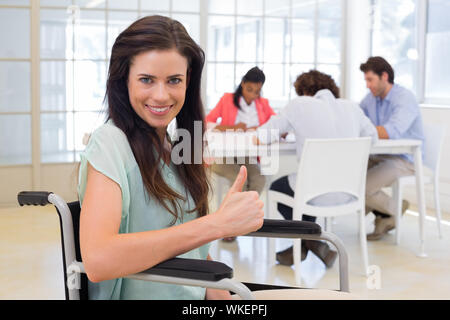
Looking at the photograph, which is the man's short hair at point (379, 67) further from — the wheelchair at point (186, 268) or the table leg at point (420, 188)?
the wheelchair at point (186, 268)

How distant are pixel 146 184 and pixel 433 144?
3.38 m

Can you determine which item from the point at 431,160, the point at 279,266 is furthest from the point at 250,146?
the point at 431,160

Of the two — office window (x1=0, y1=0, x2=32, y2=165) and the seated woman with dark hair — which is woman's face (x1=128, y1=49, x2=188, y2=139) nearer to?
the seated woman with dark hair

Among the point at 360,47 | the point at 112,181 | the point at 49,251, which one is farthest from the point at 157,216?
the point at 360,47

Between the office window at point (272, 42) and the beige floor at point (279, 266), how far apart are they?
1964 mm

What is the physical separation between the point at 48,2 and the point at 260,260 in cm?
310

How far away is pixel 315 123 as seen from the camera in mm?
3361

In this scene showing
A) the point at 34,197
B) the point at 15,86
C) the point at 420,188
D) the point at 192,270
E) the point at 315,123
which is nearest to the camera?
the point at 192,270

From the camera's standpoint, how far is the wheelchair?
3.59 ft

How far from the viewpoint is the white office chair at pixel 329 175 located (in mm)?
3082

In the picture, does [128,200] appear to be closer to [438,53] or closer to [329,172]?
[329,172]

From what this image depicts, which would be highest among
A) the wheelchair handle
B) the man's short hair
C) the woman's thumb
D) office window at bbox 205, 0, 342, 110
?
office window at bbox 205, 0, 342, 110

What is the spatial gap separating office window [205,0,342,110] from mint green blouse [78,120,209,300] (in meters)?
4.80

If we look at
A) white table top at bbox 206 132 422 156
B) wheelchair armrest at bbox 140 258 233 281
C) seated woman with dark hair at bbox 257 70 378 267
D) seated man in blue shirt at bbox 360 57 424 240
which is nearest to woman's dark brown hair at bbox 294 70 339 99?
seated woman with dark hair at bbox 257 70 378 267
